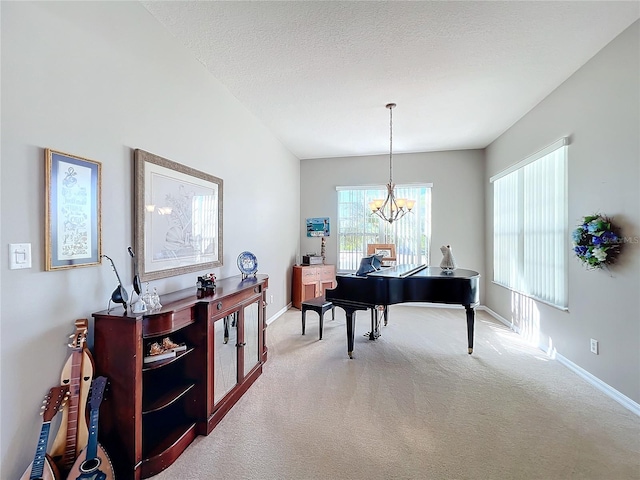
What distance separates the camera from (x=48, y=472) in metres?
1.30

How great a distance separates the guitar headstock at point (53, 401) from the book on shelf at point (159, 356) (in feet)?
1.16

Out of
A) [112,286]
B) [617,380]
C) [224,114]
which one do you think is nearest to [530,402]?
[617,380]

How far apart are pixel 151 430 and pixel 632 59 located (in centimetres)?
438

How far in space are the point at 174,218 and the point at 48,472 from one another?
1.58 meters

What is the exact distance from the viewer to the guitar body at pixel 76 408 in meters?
1.41

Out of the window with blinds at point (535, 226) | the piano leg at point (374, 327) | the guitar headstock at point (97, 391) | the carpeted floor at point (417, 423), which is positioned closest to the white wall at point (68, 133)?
the guitar headstock at point (97, 391)

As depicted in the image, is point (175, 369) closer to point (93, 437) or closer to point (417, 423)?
point (93, 437)

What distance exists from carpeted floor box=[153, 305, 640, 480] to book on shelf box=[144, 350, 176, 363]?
62 centimetres

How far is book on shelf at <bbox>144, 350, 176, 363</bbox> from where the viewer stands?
1650mm

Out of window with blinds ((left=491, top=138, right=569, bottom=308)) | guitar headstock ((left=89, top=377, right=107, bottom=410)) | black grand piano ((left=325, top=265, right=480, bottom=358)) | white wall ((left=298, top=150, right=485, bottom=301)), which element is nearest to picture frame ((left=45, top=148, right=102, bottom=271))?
guitar headstock ((left=89, top=377, right=107, bottom=410))

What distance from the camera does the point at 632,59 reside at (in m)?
2.18

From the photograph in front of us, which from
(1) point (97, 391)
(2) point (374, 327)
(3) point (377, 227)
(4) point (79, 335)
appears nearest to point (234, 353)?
(1) point (97, 391)

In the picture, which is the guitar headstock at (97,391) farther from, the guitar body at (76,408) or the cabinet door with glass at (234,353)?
the cabinet door with glass at (234,353)

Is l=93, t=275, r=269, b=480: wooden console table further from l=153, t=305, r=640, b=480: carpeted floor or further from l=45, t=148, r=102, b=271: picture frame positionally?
l=45, t=148, r=102, b=271: picture frame
